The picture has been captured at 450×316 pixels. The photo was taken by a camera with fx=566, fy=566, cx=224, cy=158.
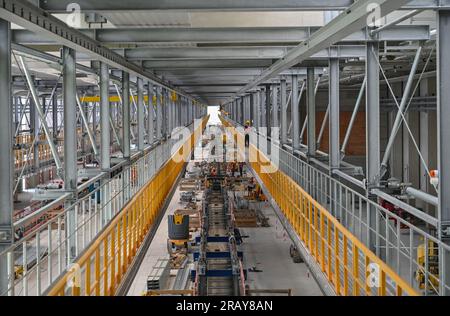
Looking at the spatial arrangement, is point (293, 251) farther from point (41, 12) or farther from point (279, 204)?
point (41, 12)

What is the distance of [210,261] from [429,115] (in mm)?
9110

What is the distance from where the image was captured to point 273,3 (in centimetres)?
561

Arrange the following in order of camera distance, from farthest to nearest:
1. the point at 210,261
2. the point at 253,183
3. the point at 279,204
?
the point at 253,183 → the point at 210,261 → the point at 279,204

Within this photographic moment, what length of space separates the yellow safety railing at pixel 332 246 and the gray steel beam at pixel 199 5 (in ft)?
7.13

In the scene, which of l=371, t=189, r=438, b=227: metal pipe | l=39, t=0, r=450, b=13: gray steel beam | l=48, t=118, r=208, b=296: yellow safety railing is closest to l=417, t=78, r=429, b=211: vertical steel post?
l=48, t=118, r=208, b=296: yellow safety railing

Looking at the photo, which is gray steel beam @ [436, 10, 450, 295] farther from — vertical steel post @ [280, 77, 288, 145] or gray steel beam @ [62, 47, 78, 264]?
vertical steel post @ [280, 77, 288, 145]

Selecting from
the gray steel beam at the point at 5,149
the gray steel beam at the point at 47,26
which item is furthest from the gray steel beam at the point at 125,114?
the gray steel beam at the point at 5,149

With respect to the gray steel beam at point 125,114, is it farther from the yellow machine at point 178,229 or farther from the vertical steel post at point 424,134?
the vertical steel post at point 424,134

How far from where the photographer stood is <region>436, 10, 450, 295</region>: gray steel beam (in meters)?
5.62

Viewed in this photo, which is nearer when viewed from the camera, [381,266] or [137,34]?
[381,266]

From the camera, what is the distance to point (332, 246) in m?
7.17

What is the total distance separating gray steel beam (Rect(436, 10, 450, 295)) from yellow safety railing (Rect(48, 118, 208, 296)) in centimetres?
332

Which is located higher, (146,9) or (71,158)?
(146,9)

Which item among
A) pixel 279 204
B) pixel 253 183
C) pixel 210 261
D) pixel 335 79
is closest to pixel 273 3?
pixel 335 79
